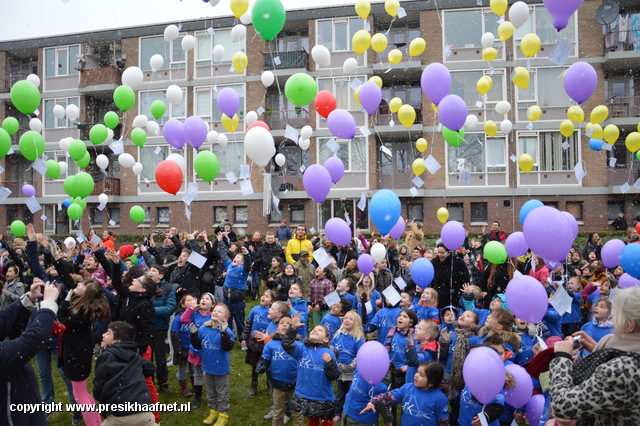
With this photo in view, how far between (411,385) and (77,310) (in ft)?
11.2

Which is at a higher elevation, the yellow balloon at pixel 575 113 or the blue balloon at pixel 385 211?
the yellow balloon at pixel 575 113

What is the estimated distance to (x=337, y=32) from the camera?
2180 cm

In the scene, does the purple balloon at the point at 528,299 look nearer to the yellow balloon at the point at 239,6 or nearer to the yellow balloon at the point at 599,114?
the yellow balloon at the point at 239,6

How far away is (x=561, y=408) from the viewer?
2.33 meters

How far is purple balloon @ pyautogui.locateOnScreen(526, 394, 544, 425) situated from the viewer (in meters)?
4.02

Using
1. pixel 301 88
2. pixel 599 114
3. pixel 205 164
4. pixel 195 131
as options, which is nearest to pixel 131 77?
pixel 195 131

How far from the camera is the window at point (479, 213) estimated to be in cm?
2031

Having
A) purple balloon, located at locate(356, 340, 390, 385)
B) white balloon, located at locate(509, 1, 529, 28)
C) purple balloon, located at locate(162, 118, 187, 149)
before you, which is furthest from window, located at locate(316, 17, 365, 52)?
purple balloon, located at locate(356, 340, 390, 385)

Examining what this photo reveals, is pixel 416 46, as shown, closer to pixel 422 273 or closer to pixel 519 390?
pixel 422 273

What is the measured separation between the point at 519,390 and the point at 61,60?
92.4 feet

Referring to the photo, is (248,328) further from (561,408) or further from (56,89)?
(56,89)

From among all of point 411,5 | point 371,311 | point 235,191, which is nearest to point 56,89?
point 235,191

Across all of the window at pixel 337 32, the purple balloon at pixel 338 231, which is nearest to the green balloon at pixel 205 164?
the purple balloon at pixel 338 231

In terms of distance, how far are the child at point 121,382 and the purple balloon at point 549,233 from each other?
3596mm
